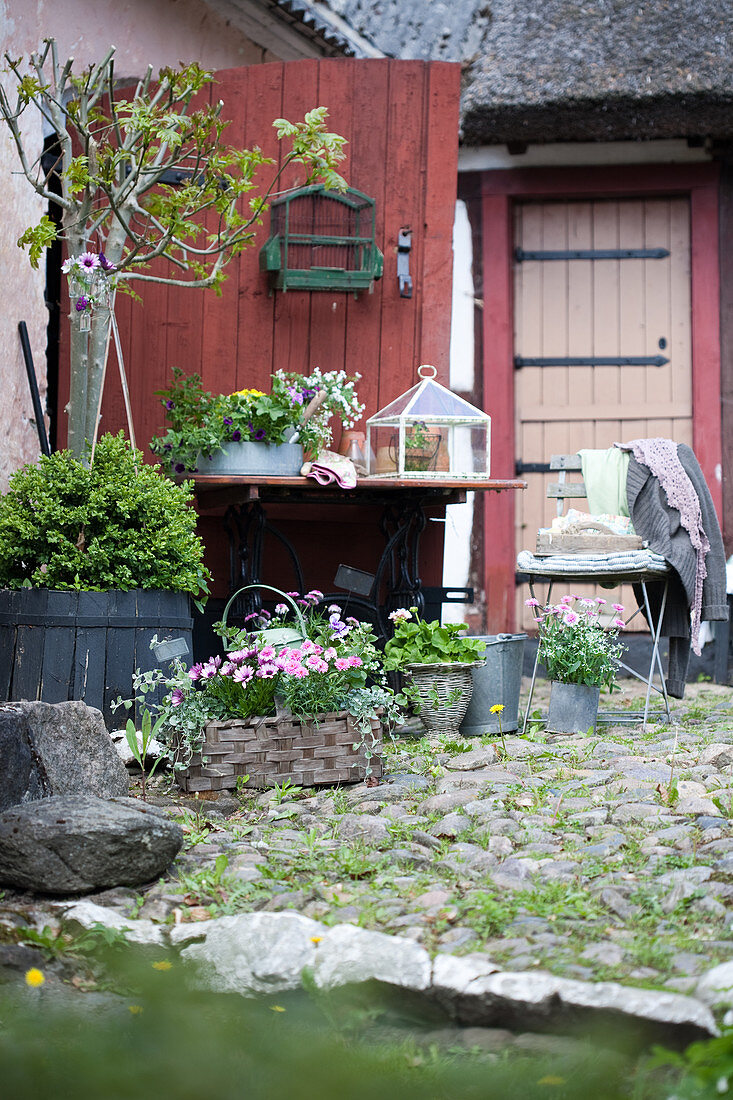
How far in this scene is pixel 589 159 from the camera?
6.83 metres

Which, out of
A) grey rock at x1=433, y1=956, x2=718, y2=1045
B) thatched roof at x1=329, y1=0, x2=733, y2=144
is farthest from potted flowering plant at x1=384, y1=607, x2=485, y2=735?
thatched roof at x1=329, y1=0, x2=733, y2=144

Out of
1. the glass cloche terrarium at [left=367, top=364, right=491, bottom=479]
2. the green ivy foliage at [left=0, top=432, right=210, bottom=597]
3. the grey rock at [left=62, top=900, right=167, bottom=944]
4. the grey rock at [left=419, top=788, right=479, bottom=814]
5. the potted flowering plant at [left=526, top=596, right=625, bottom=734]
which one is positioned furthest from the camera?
the glass cloche terrarium at [left=367, top=364, right=491, bottom=479]

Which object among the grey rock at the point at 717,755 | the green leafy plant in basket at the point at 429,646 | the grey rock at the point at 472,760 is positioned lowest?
the grey rock at the point at 472,760

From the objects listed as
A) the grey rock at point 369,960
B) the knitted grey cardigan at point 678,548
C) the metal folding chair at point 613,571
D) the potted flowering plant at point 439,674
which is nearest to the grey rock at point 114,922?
the grey rock at point 369,960

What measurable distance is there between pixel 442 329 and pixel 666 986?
4044mm

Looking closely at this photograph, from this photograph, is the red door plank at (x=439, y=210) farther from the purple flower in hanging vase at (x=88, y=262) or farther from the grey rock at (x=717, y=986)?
the grey rock at (x=717, y=986)

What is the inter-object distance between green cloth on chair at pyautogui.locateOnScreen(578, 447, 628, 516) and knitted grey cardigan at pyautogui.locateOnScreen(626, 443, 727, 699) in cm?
6

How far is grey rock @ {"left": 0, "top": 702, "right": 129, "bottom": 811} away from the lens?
2.85m

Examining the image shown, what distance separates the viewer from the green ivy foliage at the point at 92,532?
3.81 meters

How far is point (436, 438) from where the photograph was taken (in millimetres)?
4828

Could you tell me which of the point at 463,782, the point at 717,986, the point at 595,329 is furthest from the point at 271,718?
the point at 595,329

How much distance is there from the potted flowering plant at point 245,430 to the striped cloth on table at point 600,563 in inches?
41.9

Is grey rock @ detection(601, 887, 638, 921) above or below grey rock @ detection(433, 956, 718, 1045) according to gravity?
above

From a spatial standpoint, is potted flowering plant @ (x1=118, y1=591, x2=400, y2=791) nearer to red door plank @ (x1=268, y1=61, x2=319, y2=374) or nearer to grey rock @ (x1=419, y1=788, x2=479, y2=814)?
grey rock @ (x1=419, y1=788, x2=479, y2=814)
